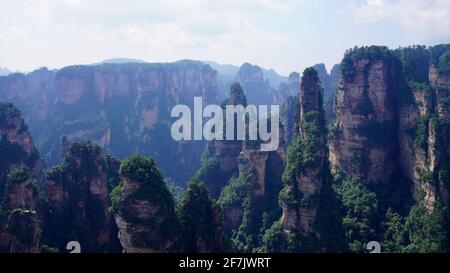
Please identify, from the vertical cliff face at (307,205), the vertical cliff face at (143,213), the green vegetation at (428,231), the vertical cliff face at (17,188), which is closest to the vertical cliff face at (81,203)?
the vertical cliff face at (17,188)

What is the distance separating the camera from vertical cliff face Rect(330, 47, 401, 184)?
153 ft

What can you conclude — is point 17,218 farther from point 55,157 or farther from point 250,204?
point 55,157

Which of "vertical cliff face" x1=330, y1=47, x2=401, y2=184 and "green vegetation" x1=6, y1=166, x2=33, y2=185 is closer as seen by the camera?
"green vegetation" x1=6, y1=166, x2=33, y2=185

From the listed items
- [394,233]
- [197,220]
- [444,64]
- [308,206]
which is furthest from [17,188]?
[444,64]

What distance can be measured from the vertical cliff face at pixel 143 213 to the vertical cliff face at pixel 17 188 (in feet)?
17.9

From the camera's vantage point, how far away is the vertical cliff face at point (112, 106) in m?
92.6

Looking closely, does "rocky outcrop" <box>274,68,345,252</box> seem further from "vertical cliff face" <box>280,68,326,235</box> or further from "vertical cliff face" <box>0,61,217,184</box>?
"vertical cliff face" <box>0,61,217,184</box>

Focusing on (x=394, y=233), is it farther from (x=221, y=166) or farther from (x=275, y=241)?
(x=221, y=166)

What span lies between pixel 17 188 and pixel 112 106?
234 ft

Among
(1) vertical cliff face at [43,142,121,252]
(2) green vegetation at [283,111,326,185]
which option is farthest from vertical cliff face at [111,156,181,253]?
(2) green vegetation at [283,111,326,185]

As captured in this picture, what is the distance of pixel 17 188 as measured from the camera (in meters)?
34.2

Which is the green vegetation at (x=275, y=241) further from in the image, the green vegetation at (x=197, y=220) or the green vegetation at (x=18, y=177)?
the green vegetation at (x=18, y=177)

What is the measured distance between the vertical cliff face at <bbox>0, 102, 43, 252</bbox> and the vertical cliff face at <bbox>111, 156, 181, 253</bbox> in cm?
547
